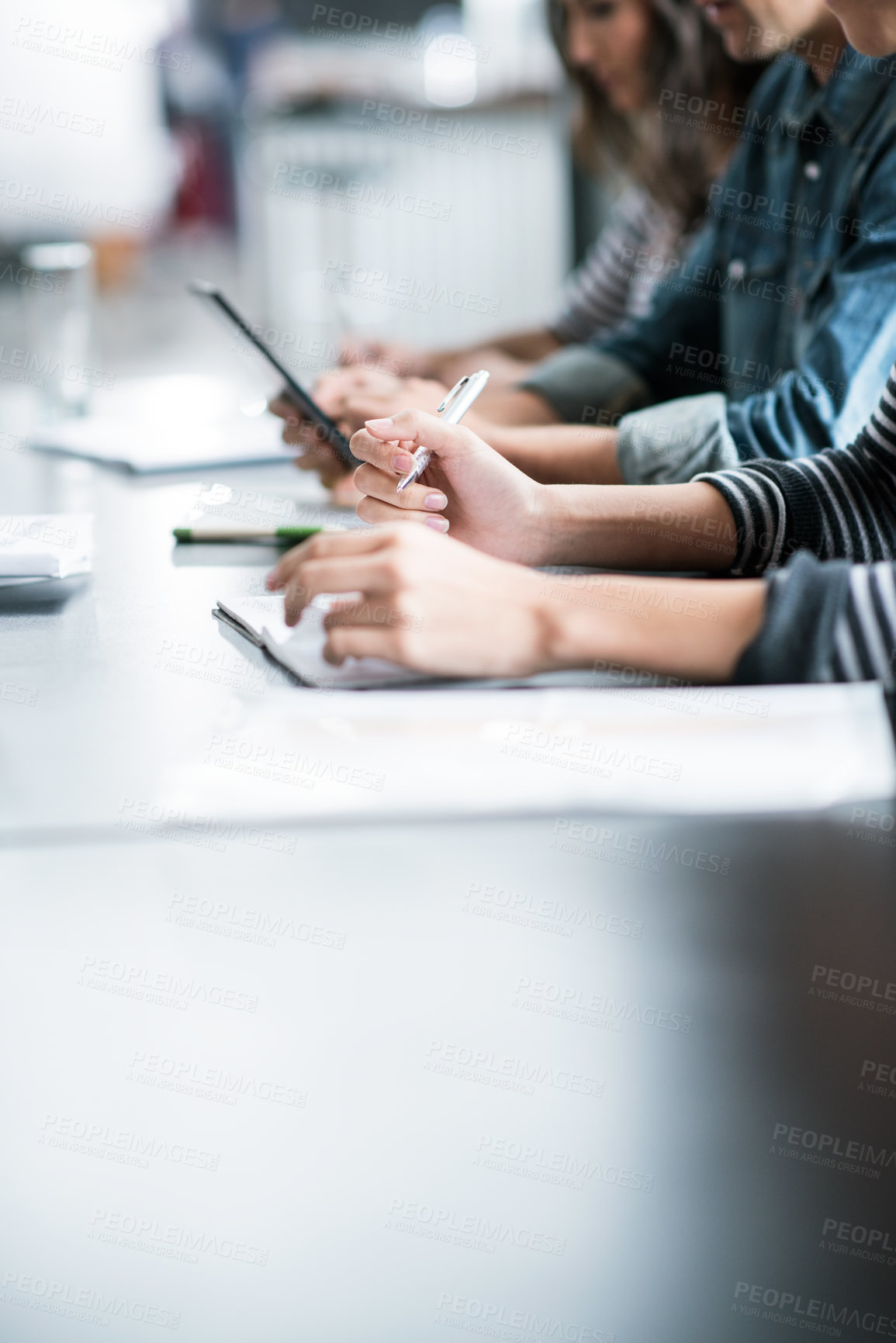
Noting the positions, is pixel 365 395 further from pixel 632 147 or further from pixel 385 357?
pixel 632 147

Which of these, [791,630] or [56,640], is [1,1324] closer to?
[56,640]

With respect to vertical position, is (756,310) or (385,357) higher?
(756,310)

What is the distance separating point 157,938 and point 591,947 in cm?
16

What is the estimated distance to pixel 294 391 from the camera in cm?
87

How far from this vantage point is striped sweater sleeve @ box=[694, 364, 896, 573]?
0.65m

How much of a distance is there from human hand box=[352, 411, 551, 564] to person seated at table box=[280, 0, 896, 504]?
45 millimetres

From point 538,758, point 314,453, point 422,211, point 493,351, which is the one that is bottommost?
point 422,211

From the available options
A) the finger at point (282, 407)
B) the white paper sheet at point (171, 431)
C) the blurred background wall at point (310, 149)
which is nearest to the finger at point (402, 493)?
the finger at point (282, 407)

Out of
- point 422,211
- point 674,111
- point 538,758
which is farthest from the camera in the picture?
point 422,211

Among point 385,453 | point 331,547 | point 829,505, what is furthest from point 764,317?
point 331,547

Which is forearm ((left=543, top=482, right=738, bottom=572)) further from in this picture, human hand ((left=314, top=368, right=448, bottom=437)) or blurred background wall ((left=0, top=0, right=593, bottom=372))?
blurred background wall ((left=0, top=0, right=593, bottom=372))

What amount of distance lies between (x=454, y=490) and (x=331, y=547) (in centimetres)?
13

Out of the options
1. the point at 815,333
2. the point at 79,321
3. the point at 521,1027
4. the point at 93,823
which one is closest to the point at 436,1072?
the point at 521,1027

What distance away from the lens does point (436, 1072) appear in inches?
18.6
